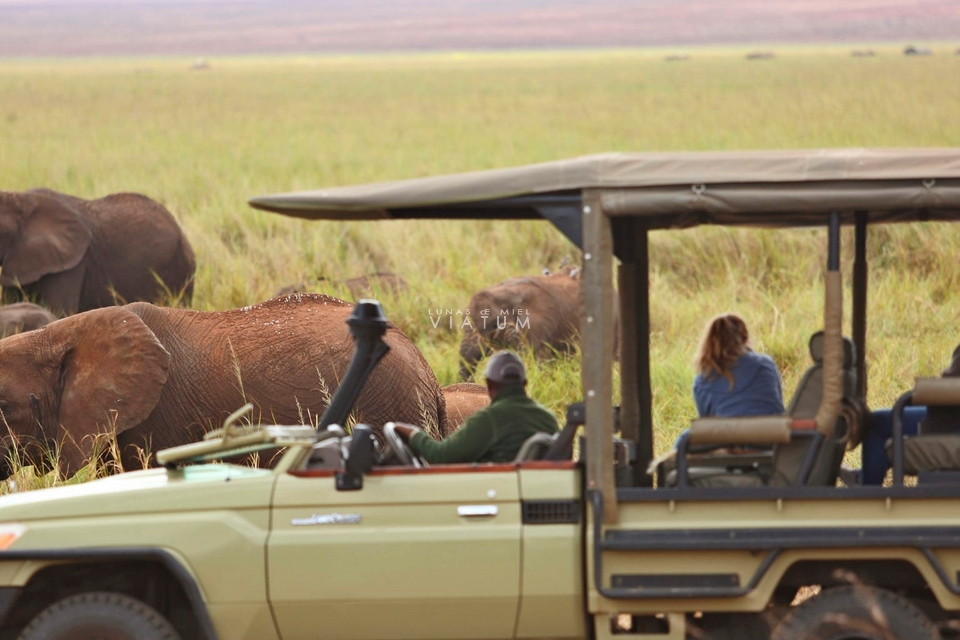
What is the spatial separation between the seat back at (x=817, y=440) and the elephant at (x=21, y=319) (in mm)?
7326

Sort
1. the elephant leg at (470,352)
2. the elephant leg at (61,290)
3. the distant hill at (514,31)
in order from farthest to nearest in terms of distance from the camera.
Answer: the distant hill at (514,31) < the elephant leg at (61,290) < the elephant leg at (470,352)

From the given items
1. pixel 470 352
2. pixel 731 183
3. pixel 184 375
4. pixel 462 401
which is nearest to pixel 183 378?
pixel 184 375

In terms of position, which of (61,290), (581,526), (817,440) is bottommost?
(61,290)

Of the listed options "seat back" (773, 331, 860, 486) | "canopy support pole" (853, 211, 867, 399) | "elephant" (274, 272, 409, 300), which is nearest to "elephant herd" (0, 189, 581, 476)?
"elephant" (274, 272, 409, 300)

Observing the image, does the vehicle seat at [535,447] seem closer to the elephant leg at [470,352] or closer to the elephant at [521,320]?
the elephant at [521,320]

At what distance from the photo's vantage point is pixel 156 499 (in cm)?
457

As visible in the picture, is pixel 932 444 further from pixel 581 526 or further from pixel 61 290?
pixel 61 290

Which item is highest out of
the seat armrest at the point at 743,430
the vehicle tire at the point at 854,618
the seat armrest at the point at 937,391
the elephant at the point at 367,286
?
the seat armrest at the point at 937,391

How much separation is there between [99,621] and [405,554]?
1017mm

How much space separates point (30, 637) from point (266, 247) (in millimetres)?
10944

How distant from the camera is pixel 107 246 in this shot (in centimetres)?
1605

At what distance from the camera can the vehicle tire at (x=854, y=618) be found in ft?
14.3

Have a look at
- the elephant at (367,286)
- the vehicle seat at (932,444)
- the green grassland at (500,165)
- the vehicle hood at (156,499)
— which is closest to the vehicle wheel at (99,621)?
the vehicle hood at (156,499)

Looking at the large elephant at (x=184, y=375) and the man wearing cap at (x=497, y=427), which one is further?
the large elephant at (x=184, y=375)
